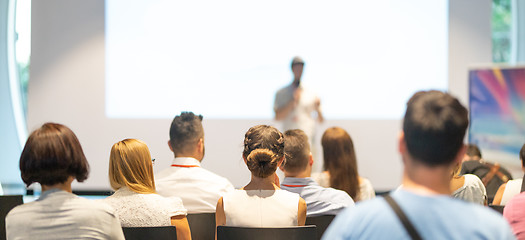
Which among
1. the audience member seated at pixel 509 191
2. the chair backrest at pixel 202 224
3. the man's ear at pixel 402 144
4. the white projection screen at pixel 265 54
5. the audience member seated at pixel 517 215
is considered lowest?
the chair backrest at pixel 202 224

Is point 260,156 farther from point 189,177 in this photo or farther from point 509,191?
point 509,191

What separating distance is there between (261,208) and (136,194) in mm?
507

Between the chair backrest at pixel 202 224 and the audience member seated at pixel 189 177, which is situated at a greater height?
the audience member seated at pixel 189 177

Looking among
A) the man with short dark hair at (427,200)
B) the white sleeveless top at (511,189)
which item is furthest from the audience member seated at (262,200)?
the white sleeveless top at (511,189)

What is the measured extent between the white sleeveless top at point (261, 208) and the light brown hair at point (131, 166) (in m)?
0.35

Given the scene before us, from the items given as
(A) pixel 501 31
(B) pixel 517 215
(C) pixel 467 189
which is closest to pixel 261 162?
(B) pixel 517 215

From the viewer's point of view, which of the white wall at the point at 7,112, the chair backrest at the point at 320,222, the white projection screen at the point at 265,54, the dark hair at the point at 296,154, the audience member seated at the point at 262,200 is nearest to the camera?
the audience member seated at the point at 262,200

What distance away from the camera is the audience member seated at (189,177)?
8.93 feet

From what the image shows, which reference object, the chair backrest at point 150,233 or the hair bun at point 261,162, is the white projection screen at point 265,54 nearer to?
the hair bun at point 261,162

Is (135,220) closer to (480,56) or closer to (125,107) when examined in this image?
(125,107)

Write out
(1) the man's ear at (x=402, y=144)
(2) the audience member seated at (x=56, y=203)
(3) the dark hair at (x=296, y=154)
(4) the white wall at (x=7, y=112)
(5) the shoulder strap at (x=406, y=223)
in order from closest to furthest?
1. (5) the shoulder strap at (x=406, y=223)
2. (1) the man's ear at (x=402, y=144)
3. (2) the audience member seated at (x=56, y=203)
4. (3) the dark hair at (x=296, y=154)
5. (4) the white wall at (x=7, y=112)

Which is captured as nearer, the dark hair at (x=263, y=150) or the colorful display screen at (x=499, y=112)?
the dark hair at (x=263, y=150)

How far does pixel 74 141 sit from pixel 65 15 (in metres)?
5.47

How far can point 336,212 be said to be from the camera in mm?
2414
